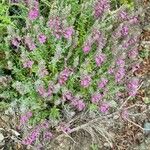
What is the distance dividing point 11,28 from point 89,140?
1.18 metres

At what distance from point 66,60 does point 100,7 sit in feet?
1.66

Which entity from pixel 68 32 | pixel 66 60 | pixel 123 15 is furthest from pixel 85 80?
pixel 123 15

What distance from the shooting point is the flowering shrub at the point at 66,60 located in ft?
10.1

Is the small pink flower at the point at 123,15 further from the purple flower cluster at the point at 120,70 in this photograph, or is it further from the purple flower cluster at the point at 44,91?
the purple flower cluster at the point at 44,91

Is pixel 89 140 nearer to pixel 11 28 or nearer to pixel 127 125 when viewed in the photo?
pixel 127 125

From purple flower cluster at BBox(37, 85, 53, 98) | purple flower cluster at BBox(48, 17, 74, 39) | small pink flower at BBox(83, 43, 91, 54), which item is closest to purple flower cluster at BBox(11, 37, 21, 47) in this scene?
purple flower cluster at BBox(48, 17, 74, 39)

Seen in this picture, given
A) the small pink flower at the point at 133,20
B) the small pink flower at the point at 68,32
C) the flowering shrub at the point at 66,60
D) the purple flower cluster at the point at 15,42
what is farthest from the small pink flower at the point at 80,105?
the small pink flower at the point at 133,20

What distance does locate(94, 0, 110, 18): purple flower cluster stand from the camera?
3.22 metres

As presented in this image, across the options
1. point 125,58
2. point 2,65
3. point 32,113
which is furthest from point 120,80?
point 2,65

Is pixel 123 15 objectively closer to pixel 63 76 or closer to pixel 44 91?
pixel 63 76

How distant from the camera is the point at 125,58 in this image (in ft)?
11.3

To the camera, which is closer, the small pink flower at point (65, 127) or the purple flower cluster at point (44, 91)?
the purple flower cluster at point (44, 91)

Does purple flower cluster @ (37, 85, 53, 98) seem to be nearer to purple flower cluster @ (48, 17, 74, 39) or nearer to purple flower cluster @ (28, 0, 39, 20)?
purple flower cluster @ (48, 17, 74, 39)

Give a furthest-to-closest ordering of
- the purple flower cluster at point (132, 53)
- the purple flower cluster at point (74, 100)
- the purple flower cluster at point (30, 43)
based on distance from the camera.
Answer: the purple flower cluster at point (132, 53) < the purple flower cluster at point (74, 100) < the purple flower cluster at point (30, 43)
